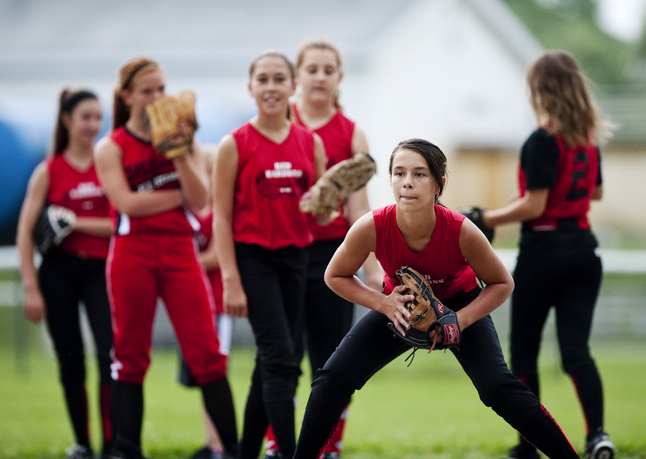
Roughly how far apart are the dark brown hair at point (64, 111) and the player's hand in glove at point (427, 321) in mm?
2833

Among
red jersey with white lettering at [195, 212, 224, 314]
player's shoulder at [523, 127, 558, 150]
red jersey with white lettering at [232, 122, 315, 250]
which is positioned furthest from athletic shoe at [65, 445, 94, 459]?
player's shoulder at [523, 127, 558, 150]

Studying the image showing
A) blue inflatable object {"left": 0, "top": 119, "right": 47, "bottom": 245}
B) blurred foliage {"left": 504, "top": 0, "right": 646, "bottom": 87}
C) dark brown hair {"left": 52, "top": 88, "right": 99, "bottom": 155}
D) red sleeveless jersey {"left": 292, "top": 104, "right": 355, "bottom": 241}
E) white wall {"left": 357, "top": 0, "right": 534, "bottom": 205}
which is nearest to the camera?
red sleeveless jersey {"left": 292, "top": 104, "right": 355, "bottom": 241}

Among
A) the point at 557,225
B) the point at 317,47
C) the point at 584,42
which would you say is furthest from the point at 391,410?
the point at 584,42

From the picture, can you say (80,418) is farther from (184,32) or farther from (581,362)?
(184,32)

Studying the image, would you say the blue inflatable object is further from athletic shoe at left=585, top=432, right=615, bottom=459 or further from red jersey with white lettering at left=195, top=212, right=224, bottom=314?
athletic shoe at left=585, top=432, right=615, bottom=459

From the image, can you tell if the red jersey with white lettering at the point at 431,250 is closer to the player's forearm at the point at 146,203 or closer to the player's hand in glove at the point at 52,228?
the player's forearm at the point at 146,203

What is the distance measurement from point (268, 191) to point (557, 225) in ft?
5.37

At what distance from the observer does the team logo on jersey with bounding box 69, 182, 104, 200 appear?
4.55 m

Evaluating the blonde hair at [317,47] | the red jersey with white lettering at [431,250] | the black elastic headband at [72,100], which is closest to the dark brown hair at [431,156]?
the red jersey with white lettering at [431,250]

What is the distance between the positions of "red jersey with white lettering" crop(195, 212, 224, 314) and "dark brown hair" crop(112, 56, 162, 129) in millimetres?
1062

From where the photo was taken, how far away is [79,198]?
4551 mm

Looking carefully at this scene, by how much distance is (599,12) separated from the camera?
47.6m

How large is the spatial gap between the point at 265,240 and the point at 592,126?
6.48 ft

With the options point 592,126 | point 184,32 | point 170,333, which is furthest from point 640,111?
point 592,126
